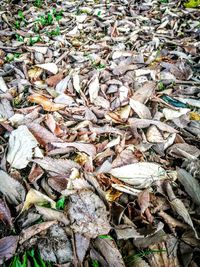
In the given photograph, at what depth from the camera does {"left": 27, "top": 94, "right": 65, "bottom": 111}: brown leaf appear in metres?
1.35

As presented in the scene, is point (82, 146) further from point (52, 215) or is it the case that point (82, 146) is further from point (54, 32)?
point (54, 32)

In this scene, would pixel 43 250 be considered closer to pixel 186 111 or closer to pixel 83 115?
pixel 83 115

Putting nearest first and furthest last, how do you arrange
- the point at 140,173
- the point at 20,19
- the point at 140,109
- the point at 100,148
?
1. the point at 140,173
2. the point at 100,148
3. the point at 140,109
4. the point at 20,19

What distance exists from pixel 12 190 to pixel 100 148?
0.39m

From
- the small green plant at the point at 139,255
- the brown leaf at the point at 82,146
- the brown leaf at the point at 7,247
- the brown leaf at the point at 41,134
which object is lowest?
the small green plant at the point at 139,255

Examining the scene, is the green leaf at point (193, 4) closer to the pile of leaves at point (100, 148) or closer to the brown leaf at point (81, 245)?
the pile of leaves at point (100, 148)

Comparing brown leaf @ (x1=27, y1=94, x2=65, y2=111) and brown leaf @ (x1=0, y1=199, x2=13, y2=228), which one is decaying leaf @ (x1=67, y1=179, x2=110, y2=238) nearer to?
brown leaf @ (x1=0, y1=199, x2=13, y2=228)

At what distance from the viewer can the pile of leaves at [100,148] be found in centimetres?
88

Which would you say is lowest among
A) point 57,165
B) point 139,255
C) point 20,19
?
point 139,255

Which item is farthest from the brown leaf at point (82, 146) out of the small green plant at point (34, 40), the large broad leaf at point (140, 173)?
the small green plant at point (34, 40)

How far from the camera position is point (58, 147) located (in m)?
1.15

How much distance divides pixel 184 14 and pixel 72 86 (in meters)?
1.33

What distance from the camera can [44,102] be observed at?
54.2 inches

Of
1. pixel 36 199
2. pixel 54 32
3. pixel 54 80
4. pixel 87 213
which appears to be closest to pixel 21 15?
pixel 54 32
